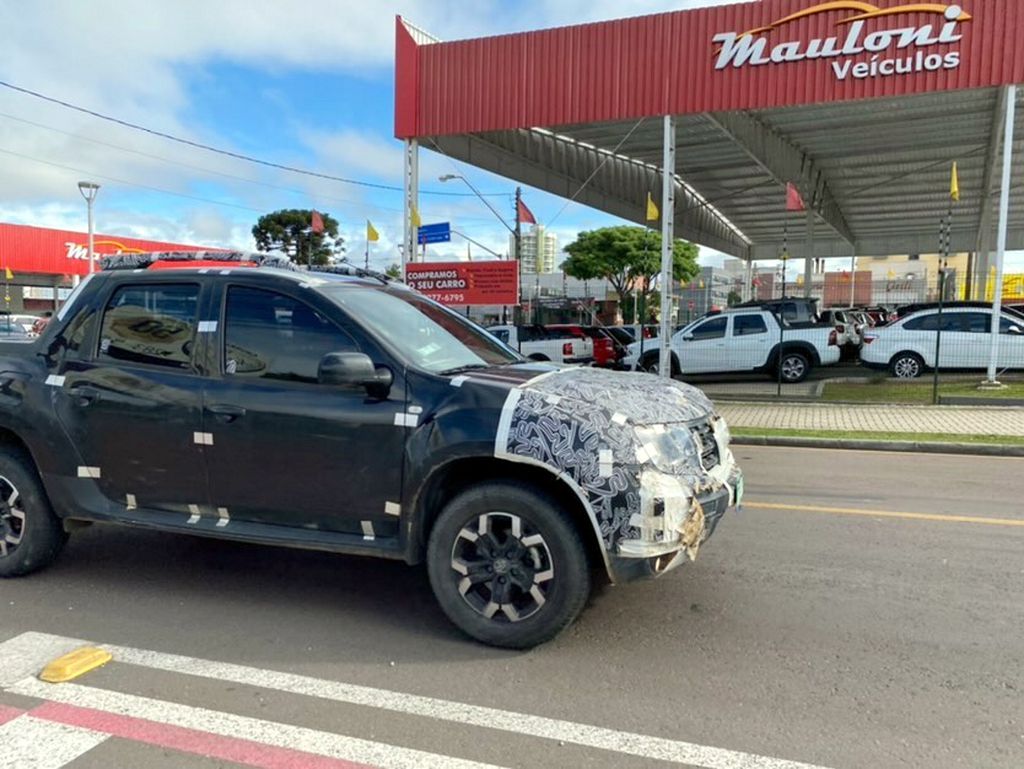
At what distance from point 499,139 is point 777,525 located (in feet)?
52.3

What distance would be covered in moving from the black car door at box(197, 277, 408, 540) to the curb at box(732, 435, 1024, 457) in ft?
25.8

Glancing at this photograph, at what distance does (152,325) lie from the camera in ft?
14.9

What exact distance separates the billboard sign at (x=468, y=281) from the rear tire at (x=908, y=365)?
8.33 m

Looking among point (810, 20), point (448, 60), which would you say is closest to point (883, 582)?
point (810, 20)

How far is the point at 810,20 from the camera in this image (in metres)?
14.5

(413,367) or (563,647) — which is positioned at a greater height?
(413,367)

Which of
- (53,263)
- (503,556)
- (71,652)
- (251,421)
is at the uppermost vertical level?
(53,263)

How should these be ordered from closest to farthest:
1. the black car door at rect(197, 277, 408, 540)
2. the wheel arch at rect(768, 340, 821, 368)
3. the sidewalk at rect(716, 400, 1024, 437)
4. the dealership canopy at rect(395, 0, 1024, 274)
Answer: the black car door at rect(197, 277, 408, 540), the sidewalk at rect(716, 400, 1024, 437), the dealership canopy at rect(395, 0, 1024, 274), the wheel arch at rect(768, 340, 821, 368)

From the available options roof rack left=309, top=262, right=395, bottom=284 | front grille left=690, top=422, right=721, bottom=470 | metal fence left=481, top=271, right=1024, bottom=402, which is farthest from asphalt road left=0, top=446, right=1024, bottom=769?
metal fence left=481, top=271, right=1024, bottom=402

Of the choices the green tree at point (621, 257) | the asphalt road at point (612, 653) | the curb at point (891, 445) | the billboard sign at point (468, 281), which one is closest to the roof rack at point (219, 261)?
the asphalt road at point (612, 653)

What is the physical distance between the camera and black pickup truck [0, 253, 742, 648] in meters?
3.61

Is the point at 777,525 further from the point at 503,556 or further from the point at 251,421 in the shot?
the point at 251,421

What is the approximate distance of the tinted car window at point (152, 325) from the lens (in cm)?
440

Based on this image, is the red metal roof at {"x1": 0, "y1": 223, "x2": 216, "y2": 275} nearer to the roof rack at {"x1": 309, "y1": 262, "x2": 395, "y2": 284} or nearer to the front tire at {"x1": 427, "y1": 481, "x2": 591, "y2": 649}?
the roof rack at {"x1": 309, "y1": 262, "x2": 395, "y2": 284}
